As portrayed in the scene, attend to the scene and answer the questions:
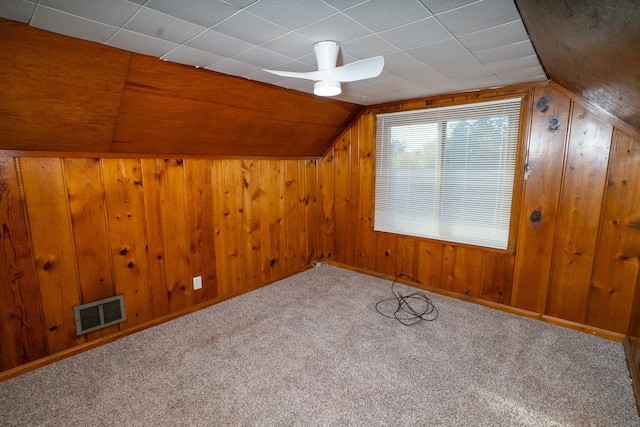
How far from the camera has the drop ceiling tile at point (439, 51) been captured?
1.75 m

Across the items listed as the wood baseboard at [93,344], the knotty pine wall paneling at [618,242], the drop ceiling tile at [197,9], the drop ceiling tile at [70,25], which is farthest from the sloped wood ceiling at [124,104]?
the knotty pine wall paneling at [618,242]

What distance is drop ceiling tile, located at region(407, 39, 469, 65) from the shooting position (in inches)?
68.8

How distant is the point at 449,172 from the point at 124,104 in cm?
267

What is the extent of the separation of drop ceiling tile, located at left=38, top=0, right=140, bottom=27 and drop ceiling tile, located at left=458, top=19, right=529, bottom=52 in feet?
5.23

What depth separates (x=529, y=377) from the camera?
1912 mm

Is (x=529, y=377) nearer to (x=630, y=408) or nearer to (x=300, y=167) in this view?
(x=630, y=408)

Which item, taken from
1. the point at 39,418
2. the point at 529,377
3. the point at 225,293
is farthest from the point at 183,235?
the point at 529,377

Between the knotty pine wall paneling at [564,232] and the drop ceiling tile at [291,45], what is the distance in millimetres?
1677

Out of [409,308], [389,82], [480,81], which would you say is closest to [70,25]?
[389,82]

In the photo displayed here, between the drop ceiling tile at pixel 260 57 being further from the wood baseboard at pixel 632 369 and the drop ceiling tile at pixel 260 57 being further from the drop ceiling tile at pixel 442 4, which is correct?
the wood baseboard at pixel 632 369

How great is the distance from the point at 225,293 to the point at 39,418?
1570 mm

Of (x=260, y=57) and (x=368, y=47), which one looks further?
(x=260, y=57)

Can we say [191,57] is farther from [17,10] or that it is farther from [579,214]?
[579,214]

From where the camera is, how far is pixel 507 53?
1.87 meters
